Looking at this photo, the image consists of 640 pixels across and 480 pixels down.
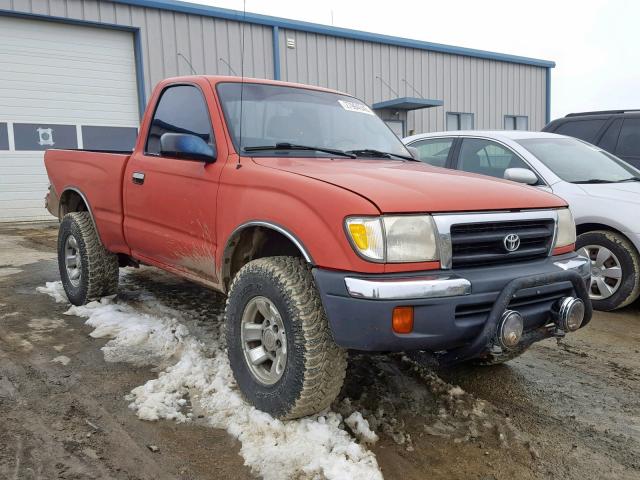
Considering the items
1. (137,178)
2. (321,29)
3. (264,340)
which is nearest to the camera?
(264,340)

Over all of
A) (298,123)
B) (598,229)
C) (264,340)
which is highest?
(298,123)

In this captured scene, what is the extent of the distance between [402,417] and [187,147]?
6.40ft

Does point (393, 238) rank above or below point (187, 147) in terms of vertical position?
below

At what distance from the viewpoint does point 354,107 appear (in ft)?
13.3

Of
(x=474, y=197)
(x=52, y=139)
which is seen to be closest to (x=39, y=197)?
(x=52, y=139)

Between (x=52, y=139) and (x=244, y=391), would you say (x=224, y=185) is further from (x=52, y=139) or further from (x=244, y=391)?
(x=52, y=139)

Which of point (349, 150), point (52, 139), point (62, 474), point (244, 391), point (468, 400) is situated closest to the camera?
point (62, 474)

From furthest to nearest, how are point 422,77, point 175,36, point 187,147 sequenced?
1. point 422,77
2. point 175,36
3. point 187,147

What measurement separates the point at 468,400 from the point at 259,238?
1516 mm

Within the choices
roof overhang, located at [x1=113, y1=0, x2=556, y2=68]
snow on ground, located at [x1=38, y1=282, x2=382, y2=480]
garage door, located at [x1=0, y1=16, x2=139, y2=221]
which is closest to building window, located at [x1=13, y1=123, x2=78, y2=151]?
garage door, located at [x1=0, y1=16, x2=139, y2=221]

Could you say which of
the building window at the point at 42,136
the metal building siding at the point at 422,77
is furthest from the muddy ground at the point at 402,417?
the metal building siding at the point at 422,77

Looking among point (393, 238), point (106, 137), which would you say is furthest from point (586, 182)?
point (106, 137)

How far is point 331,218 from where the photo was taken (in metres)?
2.42

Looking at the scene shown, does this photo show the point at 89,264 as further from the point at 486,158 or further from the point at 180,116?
the point at 486,158
